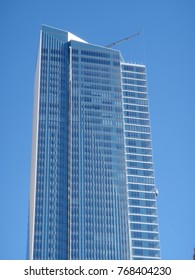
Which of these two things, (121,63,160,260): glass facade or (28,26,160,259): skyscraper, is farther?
(121,63,160,260): glass facade

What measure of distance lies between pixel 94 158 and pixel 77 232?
25.1m

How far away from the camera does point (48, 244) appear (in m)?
166

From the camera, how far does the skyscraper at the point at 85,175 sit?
169625 millimetres

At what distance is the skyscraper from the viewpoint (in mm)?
169625

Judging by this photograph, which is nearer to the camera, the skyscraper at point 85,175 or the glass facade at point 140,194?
the skyscraper at point 85,175

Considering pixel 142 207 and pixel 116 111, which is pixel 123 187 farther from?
pixel 116 111

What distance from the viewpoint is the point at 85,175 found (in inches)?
7037
